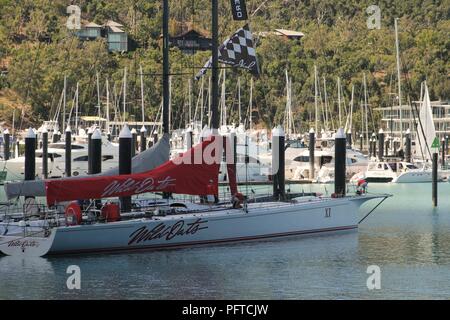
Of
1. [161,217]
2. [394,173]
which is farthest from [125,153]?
[394,173]

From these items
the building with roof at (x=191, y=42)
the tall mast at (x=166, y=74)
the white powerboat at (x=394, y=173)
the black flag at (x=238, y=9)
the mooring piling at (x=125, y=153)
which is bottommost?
the white powerboat at (x=394, y=173)

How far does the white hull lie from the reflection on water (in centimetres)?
30

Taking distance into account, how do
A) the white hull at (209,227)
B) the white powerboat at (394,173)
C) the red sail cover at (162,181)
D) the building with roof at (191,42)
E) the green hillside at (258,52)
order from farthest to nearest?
the green hillside at (258,52) → the white powerboat at (394,173) → the building with roof at (191,42) → the red sail cover at (162,181) → the white hull at (209,227)

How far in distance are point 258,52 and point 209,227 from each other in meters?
84.4

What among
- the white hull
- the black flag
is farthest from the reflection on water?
the black flag

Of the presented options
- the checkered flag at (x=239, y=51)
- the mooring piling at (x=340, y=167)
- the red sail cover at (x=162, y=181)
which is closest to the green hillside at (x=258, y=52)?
the mooring piling at (x=340, y=167)

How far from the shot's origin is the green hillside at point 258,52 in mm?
102125

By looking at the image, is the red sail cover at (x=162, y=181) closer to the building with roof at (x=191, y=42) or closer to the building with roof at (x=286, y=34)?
the building with roof at (x=191, y=42)

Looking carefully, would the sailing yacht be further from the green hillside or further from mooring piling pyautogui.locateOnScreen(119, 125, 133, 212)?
the green hillside

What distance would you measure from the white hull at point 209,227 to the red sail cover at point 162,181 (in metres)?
0.85

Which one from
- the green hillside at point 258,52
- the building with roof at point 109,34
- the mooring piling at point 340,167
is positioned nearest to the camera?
the mooring piling at point 340,167

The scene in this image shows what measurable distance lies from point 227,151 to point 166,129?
100 inches

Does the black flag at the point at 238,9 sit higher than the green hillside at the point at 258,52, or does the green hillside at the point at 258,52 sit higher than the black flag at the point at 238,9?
the green hillside at the point at 258,52

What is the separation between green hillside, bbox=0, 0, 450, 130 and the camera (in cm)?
10212
